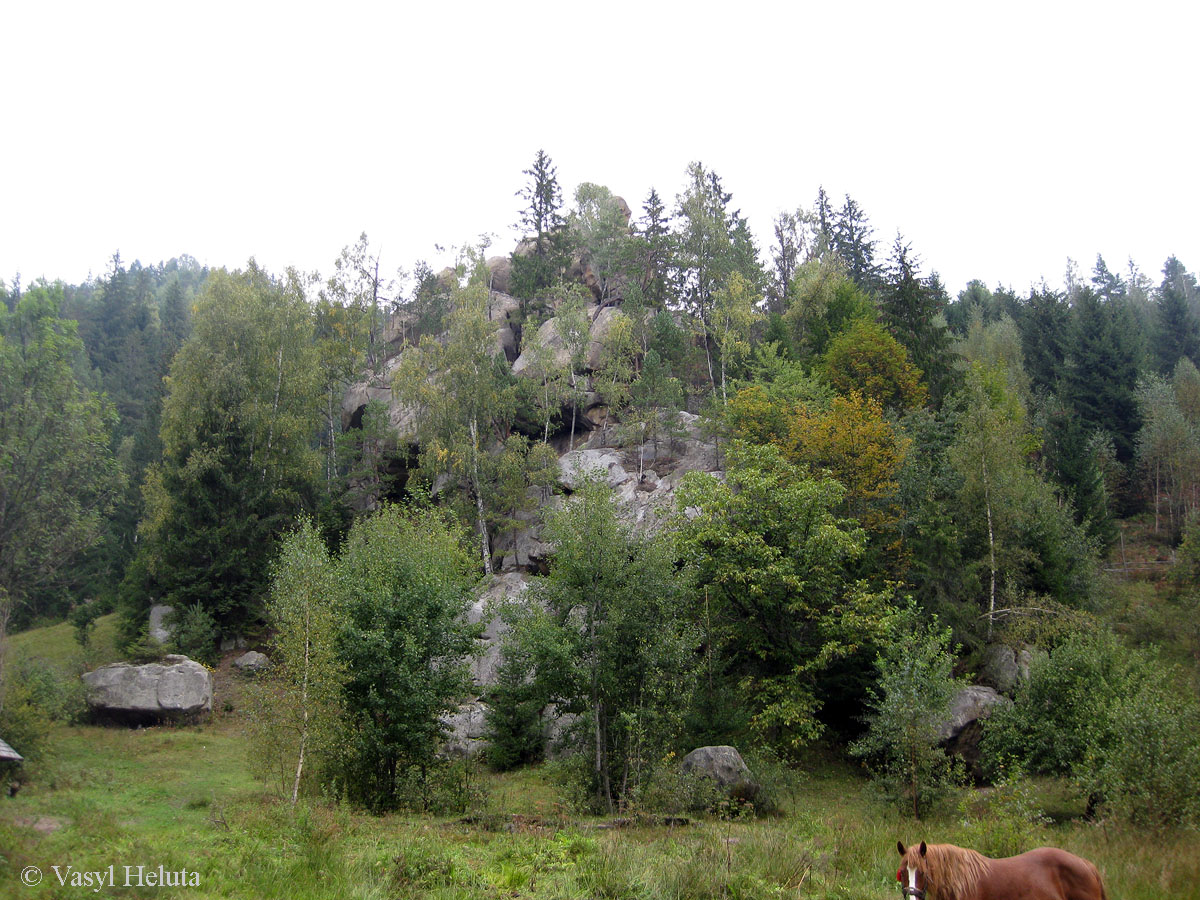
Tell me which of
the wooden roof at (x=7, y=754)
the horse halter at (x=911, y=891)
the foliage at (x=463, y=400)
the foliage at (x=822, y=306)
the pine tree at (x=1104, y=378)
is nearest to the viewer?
the horse halter at (x=911, y=891)

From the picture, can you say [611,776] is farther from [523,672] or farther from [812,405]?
[812,405]

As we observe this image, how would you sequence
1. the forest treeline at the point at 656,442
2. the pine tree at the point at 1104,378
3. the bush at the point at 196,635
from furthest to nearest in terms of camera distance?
the pine tree at the point at 1104,378, the bush at the point at 196,635, the forest treeline at the point at 656,442

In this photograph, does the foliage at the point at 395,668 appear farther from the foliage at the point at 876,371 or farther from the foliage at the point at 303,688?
the foliage at the point at 876,371

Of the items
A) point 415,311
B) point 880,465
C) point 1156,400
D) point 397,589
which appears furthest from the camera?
point 415,311

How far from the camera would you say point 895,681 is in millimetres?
20797

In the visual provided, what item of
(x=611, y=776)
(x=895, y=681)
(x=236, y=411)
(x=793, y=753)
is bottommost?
(x=793, y=753)

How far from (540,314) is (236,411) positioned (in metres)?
23.8

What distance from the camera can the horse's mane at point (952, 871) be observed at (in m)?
8.84


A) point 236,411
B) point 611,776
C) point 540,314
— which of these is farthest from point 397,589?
point 540,314

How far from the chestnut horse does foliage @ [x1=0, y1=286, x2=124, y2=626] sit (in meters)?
42.8

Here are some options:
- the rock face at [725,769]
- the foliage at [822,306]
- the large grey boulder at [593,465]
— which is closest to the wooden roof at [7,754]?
the rock face at [725,769]

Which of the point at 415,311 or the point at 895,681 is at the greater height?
the point at 415,311

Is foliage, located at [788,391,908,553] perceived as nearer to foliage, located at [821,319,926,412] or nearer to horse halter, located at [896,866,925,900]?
foliage, located at [821,319,926,412]

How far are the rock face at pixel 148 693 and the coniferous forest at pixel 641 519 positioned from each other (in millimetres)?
2856
